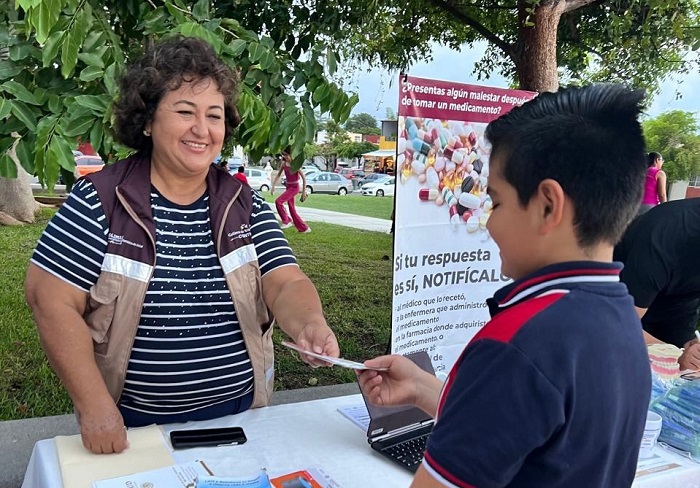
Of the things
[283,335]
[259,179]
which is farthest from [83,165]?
[259,179]

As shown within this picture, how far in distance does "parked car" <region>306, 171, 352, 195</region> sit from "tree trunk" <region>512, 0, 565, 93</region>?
26.9 meters

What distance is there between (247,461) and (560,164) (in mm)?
1118

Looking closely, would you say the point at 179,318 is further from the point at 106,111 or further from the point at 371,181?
the point at 371,181

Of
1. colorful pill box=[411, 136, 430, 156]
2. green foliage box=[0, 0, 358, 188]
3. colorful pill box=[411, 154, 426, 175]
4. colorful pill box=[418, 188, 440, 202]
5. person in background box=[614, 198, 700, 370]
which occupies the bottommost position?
person in background box=[614, 198, 700, 370]

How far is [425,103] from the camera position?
264 centimetres

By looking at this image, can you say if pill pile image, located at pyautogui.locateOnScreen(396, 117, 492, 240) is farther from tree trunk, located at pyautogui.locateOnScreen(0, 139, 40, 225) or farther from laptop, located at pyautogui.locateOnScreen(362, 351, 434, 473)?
tree trunk, located at pyautogui.locateOnScreen(0, 139, 40, 225)

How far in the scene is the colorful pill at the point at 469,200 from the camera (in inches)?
A: 112

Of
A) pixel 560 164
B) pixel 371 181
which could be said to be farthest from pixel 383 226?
pixel 371 181

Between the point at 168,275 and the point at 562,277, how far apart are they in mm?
1172

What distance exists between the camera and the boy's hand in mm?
2102

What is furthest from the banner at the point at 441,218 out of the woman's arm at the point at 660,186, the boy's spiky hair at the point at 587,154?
the woman's arm at the point at 660,186

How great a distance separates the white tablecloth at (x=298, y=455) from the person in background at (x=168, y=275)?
12 cm

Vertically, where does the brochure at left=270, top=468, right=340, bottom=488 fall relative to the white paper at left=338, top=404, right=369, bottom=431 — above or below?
below

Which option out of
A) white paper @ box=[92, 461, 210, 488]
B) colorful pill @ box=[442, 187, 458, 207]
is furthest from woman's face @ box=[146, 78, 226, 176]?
colorful pill @ box=[442, 187, 458, 207]
